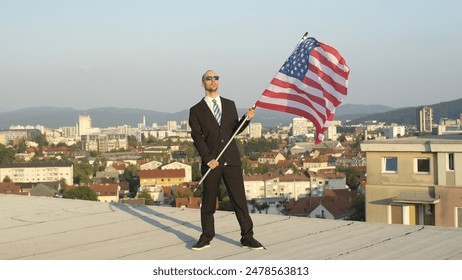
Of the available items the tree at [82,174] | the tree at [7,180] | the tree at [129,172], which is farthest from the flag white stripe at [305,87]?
the tree at [7,180]

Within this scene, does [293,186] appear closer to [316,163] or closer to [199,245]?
[316,163]

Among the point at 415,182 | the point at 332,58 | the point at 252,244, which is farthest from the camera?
the point at 415,182

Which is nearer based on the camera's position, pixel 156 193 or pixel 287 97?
pixel 287 97

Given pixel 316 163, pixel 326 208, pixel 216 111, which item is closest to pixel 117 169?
pixel 316 163

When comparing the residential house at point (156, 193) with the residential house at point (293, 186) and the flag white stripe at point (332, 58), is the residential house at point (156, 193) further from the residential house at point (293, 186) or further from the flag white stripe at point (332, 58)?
the flag white stripe at point (332, 58)

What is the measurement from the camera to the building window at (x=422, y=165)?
16.2m

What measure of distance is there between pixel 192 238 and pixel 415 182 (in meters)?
10.8

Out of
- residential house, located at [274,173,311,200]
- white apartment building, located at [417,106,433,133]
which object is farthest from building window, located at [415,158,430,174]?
white apartment building, located at [417,106,433,133]

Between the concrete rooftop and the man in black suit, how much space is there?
0.38 meters

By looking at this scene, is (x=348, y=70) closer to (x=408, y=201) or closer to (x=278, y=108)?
(x=278, y=108)

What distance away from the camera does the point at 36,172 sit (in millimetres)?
100125

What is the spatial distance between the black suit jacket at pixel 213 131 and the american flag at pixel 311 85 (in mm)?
543

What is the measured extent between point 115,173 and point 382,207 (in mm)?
87549
